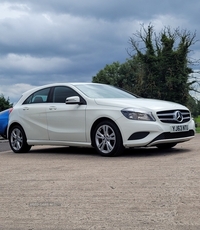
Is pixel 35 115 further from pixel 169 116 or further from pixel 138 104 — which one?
pixel 169 116

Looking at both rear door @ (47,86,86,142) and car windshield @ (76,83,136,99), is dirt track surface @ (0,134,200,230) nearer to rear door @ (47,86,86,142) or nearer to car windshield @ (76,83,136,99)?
rear door @ (47,86,86,142)

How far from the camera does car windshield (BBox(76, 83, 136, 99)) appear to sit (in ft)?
33.7

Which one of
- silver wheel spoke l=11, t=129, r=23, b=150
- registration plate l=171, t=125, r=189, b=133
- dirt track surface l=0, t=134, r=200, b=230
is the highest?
registration plate l=171, t=125, r=189, b=133

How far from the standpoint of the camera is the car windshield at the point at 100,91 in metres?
10.3

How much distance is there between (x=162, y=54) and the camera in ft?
199

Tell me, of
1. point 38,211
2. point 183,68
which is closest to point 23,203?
point 38,211

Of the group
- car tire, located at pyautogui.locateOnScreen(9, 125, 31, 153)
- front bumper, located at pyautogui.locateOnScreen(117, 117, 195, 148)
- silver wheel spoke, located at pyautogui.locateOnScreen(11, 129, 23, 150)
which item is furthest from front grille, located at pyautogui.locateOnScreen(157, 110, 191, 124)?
silver wheel spoke, located at pyautogui.locateOnScreen(11, 129, 23, 150)

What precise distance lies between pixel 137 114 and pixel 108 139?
2.53 ft

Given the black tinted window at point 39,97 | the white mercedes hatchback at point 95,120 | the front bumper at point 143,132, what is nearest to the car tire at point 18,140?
the white mercedes hatchback at point 95,120

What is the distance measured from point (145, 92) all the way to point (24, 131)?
164 ft

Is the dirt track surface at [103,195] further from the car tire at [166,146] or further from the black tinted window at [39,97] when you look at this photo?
the black tinted window at [39,97]

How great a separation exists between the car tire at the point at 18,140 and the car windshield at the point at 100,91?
1.94 meters

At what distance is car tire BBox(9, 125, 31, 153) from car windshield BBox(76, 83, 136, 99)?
1.94 m

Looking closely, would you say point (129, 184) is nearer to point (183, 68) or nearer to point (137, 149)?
point (137, 149)
